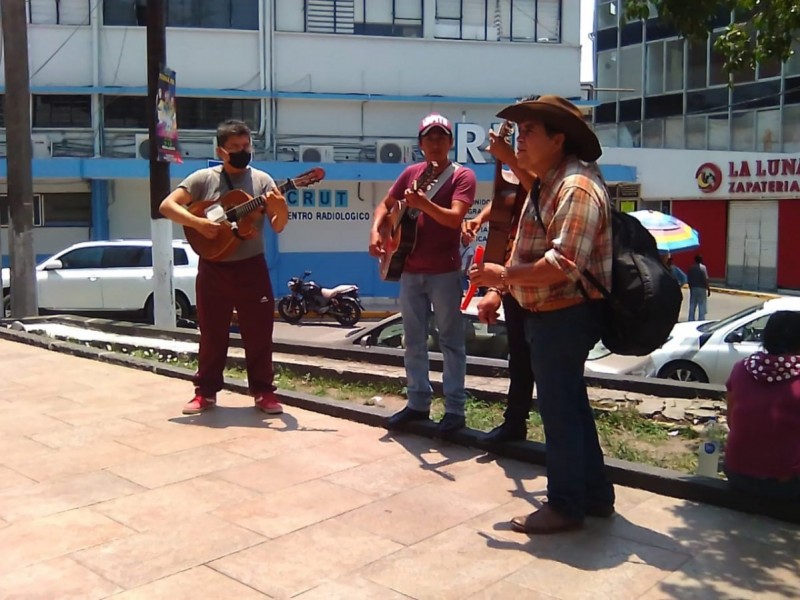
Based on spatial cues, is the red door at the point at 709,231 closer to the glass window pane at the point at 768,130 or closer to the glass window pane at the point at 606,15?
the glass window pane at the point at 768,130

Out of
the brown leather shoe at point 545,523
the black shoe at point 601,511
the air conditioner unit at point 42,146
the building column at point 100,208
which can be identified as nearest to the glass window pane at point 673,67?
the building column at point 100,208

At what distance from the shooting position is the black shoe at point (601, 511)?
3869mm

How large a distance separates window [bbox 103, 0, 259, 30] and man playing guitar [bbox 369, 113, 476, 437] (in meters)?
21.1

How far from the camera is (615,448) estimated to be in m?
5.04

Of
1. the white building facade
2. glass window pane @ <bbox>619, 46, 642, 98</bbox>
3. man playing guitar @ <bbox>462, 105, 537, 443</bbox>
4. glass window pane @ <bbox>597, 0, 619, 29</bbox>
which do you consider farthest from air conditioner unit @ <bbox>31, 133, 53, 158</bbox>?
man playing guitar @ <bbox>462, 105, 537, 443</bbox>

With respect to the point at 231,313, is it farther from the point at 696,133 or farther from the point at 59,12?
the point at 696,133

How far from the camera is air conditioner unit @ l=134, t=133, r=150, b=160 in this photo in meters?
23.7

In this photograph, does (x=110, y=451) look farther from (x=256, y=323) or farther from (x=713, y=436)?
(x=713, y=436)

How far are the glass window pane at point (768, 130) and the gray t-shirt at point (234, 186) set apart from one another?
25.3 metres

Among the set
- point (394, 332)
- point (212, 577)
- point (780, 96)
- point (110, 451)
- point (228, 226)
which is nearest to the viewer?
point (212, 577)

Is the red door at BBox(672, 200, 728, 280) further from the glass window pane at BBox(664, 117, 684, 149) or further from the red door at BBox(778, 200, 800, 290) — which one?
the glass window pane at BBox(664, 117, 684, 149)

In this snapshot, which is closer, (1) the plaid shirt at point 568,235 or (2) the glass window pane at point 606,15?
(1) the plaid shirt at point 568,235

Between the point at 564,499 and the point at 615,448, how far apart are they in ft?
4.68

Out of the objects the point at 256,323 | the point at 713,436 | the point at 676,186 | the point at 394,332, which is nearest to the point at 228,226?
the point at 256,323
